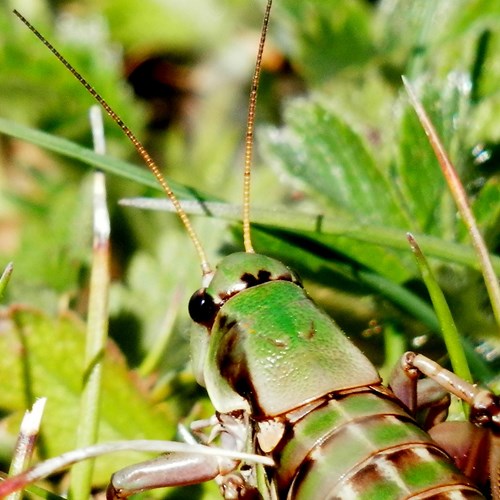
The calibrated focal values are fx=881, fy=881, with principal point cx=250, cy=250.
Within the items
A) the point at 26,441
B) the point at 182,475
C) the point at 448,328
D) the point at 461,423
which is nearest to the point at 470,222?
the point at 448,328

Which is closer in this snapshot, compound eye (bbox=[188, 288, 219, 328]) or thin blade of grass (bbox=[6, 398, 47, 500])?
thin blade of grass (bbox=[6, 398, 47, 500])

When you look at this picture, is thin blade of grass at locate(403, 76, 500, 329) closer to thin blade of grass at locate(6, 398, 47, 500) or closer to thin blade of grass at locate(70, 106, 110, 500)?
thin blade of grass at locate(70, 106, 110, 500)

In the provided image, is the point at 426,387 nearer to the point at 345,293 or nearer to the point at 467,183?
the point at 345,293

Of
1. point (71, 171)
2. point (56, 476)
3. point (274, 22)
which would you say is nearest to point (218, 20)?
point (274, 22)

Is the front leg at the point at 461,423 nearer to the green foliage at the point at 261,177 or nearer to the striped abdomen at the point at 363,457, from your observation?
the striped abdomen at the point at 363,457

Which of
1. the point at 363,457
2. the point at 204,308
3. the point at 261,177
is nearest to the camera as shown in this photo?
the point at 363,457

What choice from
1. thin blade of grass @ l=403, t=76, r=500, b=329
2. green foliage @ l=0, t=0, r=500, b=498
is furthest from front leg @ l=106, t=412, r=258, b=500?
thin blade of grass @ l=403, t=76, r=500, b=329

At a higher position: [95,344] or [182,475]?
[95,344]

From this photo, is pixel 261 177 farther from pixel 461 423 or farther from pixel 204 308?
pixel 461 423
